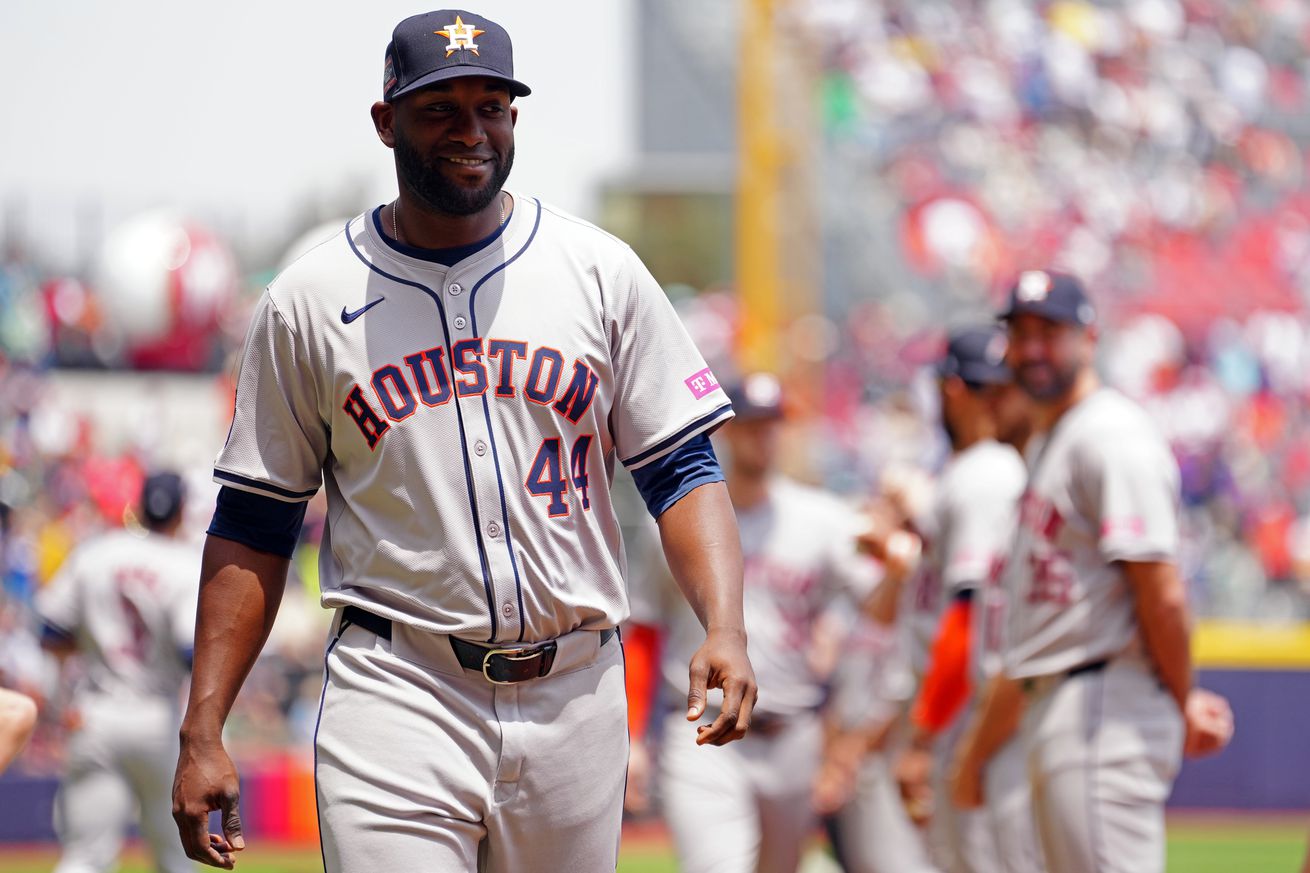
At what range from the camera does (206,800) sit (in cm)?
300

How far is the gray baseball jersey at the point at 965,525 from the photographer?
5.75 metres

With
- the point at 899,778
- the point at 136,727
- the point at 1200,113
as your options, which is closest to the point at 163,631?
the point at 136,727

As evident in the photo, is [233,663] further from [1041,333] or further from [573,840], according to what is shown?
[1041,333]

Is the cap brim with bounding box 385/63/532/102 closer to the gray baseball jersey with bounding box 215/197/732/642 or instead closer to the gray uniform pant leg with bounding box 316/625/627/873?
the gray baseball jersey with bounding box 215/197/732/642

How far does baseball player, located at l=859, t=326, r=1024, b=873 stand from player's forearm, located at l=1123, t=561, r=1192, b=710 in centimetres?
99

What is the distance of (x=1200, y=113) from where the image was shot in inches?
1091

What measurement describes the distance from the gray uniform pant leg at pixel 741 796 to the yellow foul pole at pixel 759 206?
12804 millimetres

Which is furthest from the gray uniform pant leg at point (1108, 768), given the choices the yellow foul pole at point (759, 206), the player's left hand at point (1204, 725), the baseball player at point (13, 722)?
the yellow foul pole at point (759, 206)

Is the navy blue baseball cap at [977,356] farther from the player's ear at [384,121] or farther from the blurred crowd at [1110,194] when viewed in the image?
the blurred crowd at [1110,194]

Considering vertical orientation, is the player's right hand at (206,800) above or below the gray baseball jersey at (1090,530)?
below

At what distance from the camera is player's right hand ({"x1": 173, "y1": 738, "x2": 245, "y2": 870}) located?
3.00m

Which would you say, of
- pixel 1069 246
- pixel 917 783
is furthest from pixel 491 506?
pixel 1069 246

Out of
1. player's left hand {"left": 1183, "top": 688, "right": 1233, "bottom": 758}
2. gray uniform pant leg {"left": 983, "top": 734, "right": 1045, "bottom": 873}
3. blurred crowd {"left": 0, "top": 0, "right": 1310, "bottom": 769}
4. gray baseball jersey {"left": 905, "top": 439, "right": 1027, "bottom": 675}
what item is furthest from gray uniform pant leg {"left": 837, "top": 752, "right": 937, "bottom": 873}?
blurred crowd {"left": 0, "top": 0, "right": 1310, "bottom": 769}

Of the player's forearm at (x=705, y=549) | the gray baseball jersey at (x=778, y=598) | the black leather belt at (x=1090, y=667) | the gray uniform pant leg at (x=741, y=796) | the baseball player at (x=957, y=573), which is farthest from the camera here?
the gray baseball jersey at (x=778, y=598)
